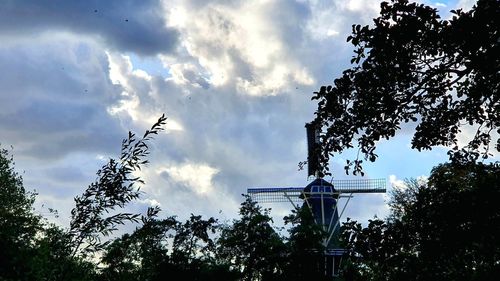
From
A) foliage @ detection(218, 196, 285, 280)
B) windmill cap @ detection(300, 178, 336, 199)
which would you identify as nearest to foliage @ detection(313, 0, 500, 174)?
foliage @ detection(218, 196, 285, 280)

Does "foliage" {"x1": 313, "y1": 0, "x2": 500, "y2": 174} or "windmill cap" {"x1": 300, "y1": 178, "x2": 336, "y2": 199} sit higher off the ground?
"windmill cap" {"x1": 300, "y1": 178, "x2": 336, "y2": 199}

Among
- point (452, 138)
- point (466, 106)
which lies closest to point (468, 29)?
point (466, 106)

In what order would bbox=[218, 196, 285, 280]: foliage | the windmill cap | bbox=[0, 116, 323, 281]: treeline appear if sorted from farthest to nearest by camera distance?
the windmill cap
bbox=[218, 196, 285, 280]: foliage
bbox=[0, 116, 323, 281]: treeline

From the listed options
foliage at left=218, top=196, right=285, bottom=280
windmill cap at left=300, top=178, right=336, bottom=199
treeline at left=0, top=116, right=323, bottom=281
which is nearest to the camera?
treeline at left=0, top=116, right=323, bottom=281

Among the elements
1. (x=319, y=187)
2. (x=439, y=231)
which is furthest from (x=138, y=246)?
(x=439, y=231)

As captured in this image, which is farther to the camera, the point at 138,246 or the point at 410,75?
the point at 138,246

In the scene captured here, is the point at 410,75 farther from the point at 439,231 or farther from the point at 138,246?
the point at 138,246

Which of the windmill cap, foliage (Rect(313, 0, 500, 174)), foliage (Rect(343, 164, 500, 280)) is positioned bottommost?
foliage (Rect(343, 164, 500, 280))

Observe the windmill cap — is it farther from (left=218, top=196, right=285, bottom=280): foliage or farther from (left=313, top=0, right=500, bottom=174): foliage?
(left=313, top=0, right=500, bottom=174): foliage

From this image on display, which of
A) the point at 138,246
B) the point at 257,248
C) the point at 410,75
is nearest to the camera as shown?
the point at 410,75

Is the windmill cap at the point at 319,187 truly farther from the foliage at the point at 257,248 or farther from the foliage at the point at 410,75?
the foliage at the point at 410,75

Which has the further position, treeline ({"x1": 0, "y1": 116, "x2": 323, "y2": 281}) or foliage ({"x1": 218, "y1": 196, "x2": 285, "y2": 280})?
foliage ({"x1": 218, "y1": 196, "x2": 285, "y2": 280})

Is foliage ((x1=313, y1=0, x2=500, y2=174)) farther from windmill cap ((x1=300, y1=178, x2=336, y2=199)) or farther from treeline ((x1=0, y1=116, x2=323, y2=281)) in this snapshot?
windmill cap ((x1=300, y1=178, x2=336, y2=199))

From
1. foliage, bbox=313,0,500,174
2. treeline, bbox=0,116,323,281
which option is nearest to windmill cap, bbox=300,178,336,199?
treeline, bbox=0,116,323,281
